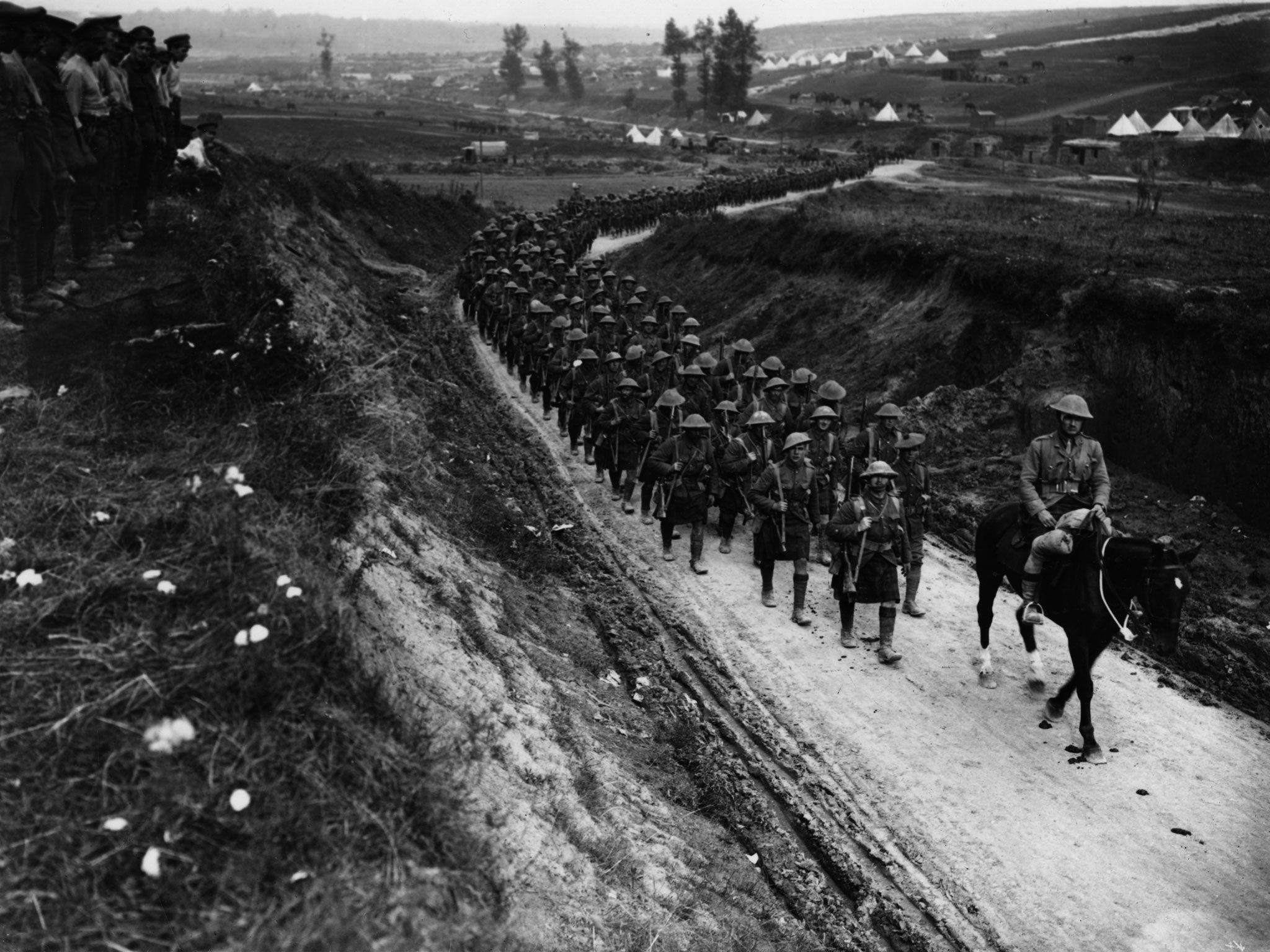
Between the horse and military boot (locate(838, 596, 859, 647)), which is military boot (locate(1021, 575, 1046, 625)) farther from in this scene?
military boot (locate(838, 596, 859, 647))

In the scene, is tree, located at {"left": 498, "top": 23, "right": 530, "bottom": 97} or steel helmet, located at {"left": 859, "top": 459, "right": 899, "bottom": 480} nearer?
steel helmet, located at {"left": 859, "top": 459, "right": 899, "bottom": 480}

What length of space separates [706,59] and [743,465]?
116152 millimetres

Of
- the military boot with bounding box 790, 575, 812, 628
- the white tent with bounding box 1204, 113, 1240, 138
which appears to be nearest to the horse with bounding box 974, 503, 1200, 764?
the military boot with bounding box 790, 575, 812, 628

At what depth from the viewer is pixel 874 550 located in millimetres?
10758

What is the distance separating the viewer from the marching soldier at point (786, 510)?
1200 cm

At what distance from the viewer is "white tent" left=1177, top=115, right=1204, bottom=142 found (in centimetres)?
5969

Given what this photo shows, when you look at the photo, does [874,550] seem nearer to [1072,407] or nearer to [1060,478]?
[1060,478]

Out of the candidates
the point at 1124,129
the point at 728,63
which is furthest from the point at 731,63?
the point at 1124,129

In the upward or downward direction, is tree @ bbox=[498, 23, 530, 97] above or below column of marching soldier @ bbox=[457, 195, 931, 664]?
above

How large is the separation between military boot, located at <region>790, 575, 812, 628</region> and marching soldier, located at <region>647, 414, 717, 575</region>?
164 cm

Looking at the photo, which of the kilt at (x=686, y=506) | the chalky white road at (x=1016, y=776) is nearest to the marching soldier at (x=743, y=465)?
the kilt at (x=686, y=506)

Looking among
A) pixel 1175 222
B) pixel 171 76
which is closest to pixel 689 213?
pixel 1175 222

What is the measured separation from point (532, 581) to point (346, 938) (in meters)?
7.71

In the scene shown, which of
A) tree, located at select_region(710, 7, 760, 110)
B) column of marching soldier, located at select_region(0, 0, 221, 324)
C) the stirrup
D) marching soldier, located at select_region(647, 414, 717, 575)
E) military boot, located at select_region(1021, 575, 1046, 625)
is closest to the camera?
military boot, located at select_region(1021, 575, 1046, 625)
